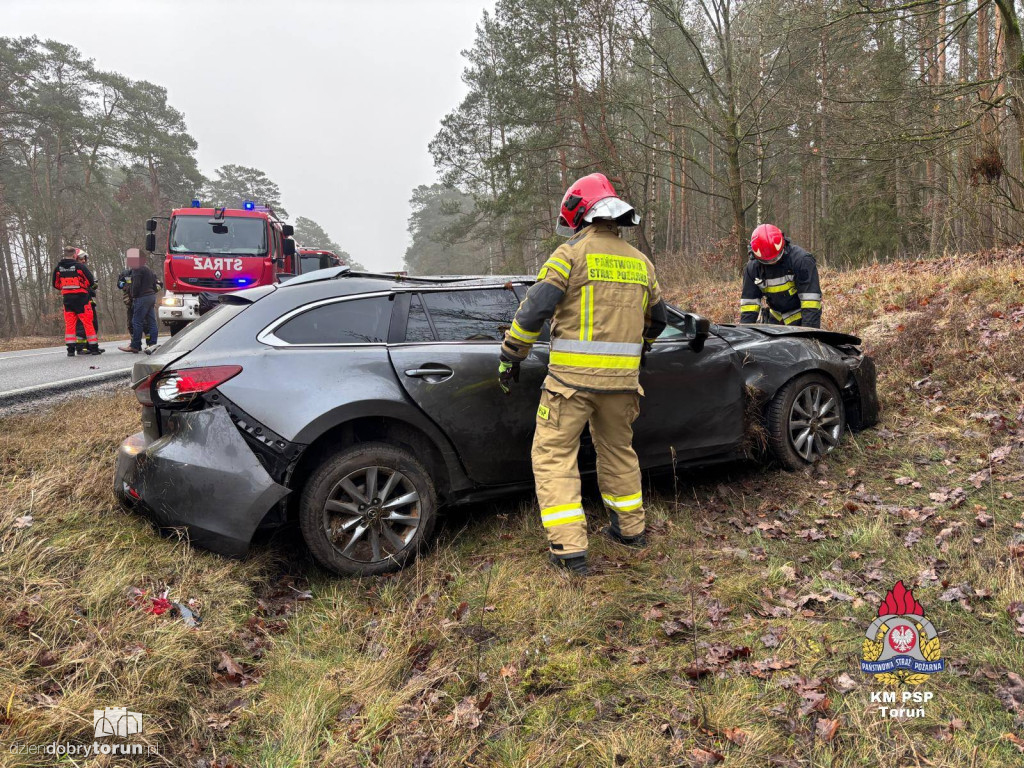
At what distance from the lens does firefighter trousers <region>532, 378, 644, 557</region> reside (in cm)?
304

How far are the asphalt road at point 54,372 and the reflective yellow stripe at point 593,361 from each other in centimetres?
490

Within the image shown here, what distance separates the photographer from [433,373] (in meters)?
3.16

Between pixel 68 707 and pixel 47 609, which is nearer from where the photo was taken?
pixel 68 707

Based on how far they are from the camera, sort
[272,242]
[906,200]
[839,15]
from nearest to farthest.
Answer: [839,15] < [272,242] < [906,200]

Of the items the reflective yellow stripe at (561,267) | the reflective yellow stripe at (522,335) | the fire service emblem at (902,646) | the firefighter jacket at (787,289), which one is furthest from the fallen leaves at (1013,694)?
the firefighter jacket at (787,289)

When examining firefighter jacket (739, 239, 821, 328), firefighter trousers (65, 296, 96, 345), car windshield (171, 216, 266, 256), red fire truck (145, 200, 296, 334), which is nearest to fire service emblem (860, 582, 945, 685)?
firefighter jacket (739, 239, 821, 328)

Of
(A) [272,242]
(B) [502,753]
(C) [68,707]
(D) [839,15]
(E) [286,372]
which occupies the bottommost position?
(B) [502,753]

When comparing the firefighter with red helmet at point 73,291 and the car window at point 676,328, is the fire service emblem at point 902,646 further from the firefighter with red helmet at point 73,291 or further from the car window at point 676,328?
A: the firefighter with red helmet at point 73,291

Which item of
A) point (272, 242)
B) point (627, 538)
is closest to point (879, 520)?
point (627, 538)

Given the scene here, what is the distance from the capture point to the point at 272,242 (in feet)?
37.3

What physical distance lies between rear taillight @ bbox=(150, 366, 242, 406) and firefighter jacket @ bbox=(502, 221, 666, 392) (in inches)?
52.4

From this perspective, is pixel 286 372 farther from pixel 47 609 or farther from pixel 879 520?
pixel 879 520

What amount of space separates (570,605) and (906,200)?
18415mm

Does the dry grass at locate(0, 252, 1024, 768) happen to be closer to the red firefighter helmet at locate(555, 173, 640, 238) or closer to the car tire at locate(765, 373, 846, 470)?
the car tire at locate(765, 373, 846, 470)
